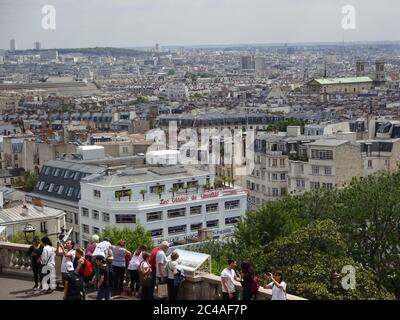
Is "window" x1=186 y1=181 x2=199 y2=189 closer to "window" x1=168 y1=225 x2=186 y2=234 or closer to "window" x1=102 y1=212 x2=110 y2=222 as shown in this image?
"window" x1=168 y1=225 x2=186 y2=234

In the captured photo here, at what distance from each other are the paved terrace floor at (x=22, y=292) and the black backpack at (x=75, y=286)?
460mm

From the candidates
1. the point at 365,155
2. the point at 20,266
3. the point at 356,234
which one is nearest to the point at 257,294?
the point at 20,266

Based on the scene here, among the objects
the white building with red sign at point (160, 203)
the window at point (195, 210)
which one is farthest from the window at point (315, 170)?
the window at point (195, 210)

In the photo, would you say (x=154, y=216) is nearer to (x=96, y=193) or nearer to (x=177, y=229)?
(x=177, y=229)

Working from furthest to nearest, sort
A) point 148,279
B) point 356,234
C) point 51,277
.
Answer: point 356,234
point 51,277
point 148,279

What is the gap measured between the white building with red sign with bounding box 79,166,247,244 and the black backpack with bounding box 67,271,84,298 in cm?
1782

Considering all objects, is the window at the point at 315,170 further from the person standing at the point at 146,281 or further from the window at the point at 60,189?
the person standing at the point at 146,281

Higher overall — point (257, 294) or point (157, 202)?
point (257, 294)

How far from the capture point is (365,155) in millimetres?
35344

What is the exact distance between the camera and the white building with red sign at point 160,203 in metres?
28.0

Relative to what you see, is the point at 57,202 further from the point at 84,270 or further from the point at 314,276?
the point at 84,270

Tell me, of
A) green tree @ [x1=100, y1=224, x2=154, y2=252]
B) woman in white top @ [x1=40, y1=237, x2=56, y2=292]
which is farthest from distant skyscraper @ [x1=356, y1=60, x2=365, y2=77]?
woman in white top @ [x1=40, y1=237, x2=56, y2=292]
